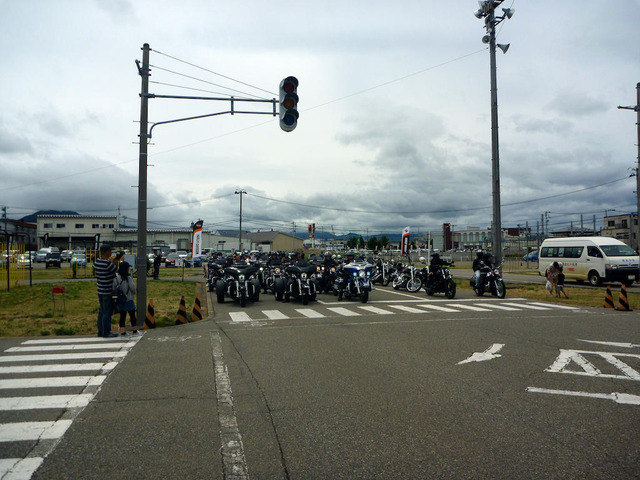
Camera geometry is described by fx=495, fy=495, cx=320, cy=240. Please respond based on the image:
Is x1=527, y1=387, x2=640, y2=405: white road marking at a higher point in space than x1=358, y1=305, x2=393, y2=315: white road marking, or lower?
higher

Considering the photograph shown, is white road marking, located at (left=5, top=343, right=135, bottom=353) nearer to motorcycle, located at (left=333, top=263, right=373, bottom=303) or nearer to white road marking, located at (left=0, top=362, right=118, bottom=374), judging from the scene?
white road marking, located at (left=0, top=362, right=118, bottom=374)

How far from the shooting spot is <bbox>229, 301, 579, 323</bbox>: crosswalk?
14.0 m

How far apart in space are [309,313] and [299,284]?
2.85m

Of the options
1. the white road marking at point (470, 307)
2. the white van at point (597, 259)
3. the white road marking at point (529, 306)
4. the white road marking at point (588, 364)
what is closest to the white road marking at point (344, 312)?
the white road marking at point (470, 307)

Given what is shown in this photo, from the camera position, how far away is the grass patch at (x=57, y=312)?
1167 centimetres

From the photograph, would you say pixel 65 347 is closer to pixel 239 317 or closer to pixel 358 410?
pixel 239 317

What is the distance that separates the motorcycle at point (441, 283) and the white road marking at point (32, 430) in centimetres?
1590

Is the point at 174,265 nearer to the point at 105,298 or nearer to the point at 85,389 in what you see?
the point at 105,298

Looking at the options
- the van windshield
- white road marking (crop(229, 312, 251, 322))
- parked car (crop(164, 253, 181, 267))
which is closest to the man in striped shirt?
white road marking (crop(229, 312, 251, 322))

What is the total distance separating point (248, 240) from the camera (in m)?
116

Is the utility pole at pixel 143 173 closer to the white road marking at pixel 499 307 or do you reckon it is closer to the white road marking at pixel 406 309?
the white road marking at pixel 406 309

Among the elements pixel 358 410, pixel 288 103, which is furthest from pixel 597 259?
pixel 358 410

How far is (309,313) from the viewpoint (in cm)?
1458

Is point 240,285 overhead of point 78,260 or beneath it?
beneath
